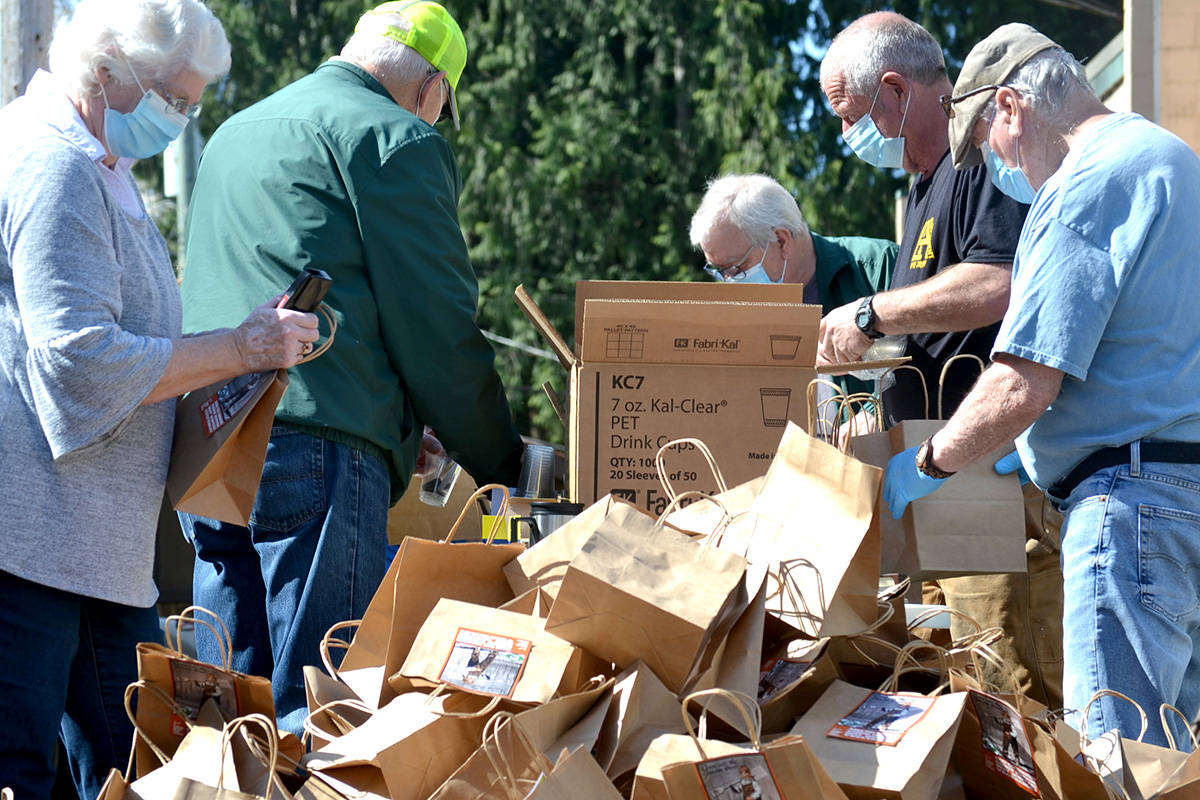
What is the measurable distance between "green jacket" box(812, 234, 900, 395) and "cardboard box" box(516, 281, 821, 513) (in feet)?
4.61

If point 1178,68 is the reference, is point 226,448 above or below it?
below

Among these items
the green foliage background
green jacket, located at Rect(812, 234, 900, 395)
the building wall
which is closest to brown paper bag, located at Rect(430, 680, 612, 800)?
green jacket, located at Rect(812, 234, 900, 395)

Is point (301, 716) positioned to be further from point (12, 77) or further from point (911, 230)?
point (12, 77)

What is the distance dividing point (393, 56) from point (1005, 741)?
2126 millimetres

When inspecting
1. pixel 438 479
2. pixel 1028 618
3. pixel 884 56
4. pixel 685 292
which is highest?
pixel 884 56

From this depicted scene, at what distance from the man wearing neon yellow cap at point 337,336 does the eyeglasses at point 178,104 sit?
0.92ft

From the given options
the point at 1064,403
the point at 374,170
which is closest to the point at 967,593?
the point at 1064,403

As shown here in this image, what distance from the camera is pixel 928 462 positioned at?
2.45 metres

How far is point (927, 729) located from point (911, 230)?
1993 millimetres

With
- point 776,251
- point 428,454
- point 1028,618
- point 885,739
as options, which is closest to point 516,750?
point 885,739

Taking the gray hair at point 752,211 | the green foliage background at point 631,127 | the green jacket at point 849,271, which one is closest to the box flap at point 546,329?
the gray hair at point 752,211

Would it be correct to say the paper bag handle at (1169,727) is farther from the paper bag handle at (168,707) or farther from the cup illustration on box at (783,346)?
the paper bag handle at (168,707)

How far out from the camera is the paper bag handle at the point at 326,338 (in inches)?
99.7

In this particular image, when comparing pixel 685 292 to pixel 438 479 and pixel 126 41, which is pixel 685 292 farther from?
pixel 126 41
